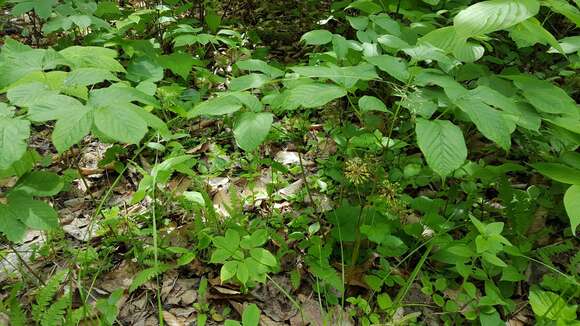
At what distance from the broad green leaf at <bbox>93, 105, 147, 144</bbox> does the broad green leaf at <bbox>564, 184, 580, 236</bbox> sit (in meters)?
1.34

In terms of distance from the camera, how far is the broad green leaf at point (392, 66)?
5.11 feet

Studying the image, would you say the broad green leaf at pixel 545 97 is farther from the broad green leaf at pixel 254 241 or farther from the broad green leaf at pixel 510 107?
the broad green leaf at pixel 254 241

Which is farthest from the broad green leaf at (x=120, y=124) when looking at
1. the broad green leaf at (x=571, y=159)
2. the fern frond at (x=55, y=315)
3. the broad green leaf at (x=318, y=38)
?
the broad green leaf at (x=571, y=159)

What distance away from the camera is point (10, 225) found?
4.85 ft

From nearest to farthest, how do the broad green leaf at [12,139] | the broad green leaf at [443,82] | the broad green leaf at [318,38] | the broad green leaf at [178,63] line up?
the broad green leaf at [12,139], the broad green leaf at [443,82], the broad green leaf at [318,38], the broad green leaf at [178,63]

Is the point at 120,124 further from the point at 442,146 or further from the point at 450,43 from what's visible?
the point at 450,43

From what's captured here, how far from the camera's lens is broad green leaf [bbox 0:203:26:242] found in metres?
1.46

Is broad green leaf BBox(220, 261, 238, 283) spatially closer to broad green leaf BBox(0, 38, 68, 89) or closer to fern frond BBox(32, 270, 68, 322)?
fern frond BBox(32, 270, 68, 322)

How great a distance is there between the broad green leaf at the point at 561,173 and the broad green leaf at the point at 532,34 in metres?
0.48

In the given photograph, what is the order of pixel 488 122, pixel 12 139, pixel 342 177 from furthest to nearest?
pixel 342 177 → pixel 488 122 → pixel 12 139

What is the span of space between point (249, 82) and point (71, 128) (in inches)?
28.0

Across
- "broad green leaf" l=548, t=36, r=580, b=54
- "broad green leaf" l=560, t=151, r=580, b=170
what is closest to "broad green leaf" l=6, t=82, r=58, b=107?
"broad green leaf" l=560, t=151, r=580, b=170

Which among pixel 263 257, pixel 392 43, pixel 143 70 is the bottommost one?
pixel 263 257

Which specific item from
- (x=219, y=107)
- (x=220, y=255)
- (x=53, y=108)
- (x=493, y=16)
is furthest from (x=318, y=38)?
(x=53, y=108)
